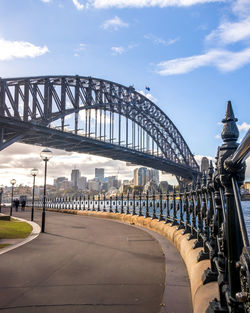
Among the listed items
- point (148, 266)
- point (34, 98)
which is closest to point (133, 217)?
point (148, 266)

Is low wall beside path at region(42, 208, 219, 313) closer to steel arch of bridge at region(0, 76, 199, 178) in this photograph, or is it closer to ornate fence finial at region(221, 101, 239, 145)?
ornate fence finial at region(221, 101, 239, 145)

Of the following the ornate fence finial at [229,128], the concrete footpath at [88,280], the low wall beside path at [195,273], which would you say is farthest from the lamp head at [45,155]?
the ornate fence finial at [229,128]

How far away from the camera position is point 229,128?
220 centimetres

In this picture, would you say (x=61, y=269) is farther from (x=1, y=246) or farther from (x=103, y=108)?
(x=103, y=108)

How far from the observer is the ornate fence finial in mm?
2188

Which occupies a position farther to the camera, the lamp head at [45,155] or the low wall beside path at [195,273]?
the lamp head at [45,155]

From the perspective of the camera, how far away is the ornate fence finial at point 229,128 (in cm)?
219

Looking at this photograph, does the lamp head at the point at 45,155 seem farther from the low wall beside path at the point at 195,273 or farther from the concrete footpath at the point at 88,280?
the concrete footpath at the point at 88,280

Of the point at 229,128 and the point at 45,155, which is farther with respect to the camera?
the point at 45,155

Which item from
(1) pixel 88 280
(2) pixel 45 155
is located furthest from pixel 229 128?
(2) pixel 45 155

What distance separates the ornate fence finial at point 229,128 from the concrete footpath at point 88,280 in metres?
1.92

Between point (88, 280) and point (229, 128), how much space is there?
124 inches

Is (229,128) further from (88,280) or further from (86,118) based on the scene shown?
(86,118)

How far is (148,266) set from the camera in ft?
16.8
